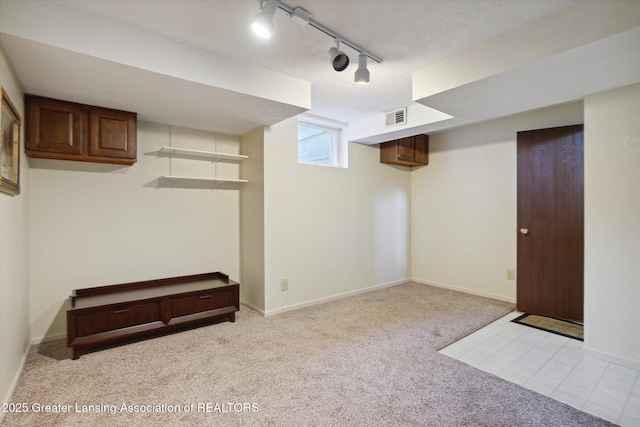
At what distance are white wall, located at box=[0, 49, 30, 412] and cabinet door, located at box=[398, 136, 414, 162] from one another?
4.01 metres

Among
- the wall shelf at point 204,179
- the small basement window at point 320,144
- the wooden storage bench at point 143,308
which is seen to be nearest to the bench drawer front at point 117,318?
the wooden storage bench at point 143,308

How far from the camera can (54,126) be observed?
253 cm

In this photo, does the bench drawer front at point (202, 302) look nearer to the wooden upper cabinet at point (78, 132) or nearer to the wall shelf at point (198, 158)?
the wall shelf at point (198, 158)

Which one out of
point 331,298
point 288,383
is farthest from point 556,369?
point 331,298

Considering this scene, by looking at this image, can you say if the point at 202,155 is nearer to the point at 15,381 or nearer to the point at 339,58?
the point at 339,58

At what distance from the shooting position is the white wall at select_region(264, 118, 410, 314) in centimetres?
353

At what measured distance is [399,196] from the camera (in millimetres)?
4945

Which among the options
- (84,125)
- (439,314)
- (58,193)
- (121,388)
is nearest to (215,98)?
(84,125)

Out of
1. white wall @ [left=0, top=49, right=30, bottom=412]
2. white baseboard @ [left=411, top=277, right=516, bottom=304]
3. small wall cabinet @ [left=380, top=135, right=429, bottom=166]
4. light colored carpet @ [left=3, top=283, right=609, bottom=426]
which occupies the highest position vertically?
small wall cabinet @ [left=380, top=135, right=429, bottom=166]

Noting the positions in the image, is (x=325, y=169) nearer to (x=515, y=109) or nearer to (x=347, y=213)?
(x=347, y=213)

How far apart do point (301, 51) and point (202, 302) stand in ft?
8.07

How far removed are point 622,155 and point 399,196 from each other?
9.26ft

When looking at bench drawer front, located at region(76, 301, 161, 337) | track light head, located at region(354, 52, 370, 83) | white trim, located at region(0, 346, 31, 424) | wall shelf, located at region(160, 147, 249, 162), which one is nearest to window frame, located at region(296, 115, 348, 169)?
wall shelf, located at region(160, 147, 249, 162)

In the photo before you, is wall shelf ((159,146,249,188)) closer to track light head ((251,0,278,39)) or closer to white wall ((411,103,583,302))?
track light head ((251,0,278,39))
